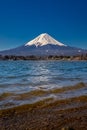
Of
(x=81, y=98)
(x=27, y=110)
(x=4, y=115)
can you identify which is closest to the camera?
(x=4, y=115)

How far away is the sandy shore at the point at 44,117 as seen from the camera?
23.5 ft

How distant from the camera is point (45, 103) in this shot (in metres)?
11.0

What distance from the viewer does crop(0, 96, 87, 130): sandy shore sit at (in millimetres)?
7168

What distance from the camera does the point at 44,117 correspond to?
27.1 ft

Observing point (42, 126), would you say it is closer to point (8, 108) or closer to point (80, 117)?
point (80, 117)

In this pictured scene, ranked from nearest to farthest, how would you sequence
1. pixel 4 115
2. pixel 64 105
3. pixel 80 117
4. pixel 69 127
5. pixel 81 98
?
pixel 69 127 < pixel 80 117 < pixel 4 115 < pixel 64 105 < pixel 81 98

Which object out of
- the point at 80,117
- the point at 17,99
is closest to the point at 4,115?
the point at 80,117

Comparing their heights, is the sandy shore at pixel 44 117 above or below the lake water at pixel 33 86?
above

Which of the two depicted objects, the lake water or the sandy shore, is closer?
the sandy shore

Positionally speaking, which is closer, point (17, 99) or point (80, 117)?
point (80, 117)

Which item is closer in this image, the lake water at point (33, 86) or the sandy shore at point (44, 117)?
the sandy shore at point (44, 117)

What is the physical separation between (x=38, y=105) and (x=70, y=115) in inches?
99.8

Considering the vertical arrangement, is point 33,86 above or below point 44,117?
below

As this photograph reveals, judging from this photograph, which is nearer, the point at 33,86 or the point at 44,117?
the point at 44,117
